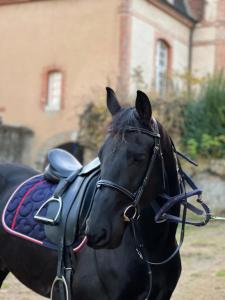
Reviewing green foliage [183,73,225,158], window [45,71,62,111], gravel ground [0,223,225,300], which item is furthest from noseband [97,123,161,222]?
window [45,71,62,111]

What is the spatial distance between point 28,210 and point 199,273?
4128mm

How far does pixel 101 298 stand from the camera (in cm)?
357

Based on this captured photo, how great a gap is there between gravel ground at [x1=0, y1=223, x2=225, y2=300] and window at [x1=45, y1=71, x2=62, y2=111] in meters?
12.2

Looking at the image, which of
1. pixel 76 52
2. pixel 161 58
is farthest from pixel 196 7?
pixel 76 52

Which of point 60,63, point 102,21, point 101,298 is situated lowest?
point 101,298

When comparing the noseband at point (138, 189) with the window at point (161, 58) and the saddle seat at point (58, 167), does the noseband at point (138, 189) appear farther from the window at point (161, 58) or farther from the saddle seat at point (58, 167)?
the window at point (161, 58)

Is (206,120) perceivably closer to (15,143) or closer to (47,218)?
(15,143)

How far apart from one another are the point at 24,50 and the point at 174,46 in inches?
233

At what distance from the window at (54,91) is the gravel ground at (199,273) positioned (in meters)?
12.2

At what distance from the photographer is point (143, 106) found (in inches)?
130

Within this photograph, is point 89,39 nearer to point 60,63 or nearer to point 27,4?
point 60,63

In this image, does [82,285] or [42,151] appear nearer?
[82,285]

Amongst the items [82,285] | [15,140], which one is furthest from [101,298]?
[15,140]

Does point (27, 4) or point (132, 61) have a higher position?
point (27, 4)
